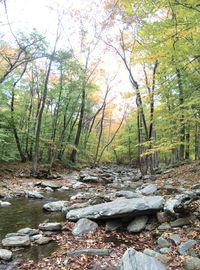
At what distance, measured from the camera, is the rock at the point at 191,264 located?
3955 millimetres

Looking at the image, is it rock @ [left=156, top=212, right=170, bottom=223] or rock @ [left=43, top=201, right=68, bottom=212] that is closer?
rock @ [left=156, top=212, right=170, bottom=223]

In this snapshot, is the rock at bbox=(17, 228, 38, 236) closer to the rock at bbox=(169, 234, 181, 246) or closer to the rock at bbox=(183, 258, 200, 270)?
the rock at bbox=(169, 234, 181, 246)

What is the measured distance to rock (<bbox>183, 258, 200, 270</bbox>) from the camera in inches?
156

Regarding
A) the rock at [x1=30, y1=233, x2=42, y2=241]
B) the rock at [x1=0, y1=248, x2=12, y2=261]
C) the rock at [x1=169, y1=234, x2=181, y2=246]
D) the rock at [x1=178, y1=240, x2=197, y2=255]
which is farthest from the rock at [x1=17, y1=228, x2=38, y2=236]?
the rock at [x1=178, y1=240, x2=197, y2=255]

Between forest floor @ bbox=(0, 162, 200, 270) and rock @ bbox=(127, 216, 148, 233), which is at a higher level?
rock @ bbox=(127, 216, 148, 233)

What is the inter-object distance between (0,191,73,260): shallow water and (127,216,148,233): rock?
1.82m

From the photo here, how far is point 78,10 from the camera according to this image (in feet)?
66.6

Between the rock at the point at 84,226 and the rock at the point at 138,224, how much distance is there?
2.75ft

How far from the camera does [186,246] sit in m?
4.70

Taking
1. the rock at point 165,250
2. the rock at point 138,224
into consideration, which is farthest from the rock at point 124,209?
the rock at point 165,250

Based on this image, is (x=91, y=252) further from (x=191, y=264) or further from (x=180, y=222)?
(x=180, y=222)

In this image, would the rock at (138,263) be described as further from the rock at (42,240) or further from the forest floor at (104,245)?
the rock at (42,240)

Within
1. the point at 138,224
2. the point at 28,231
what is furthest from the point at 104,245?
the point at 28,231

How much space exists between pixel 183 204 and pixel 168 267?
85.0 inches
